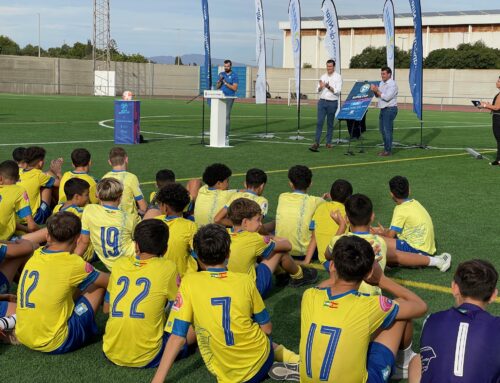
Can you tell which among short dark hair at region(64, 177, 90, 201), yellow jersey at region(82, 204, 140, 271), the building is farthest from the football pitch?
the building

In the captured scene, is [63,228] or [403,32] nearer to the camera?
[63,228]

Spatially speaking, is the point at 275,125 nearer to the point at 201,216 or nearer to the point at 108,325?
the point at 201,216

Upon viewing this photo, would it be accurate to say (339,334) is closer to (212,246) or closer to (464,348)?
(464,348)

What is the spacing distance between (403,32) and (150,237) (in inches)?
3389

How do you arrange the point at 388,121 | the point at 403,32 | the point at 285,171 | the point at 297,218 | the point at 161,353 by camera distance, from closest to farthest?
the point at 161,353 → the point at 297,218 → the point at 285,171 → the point at 388,121 → the point at 403,32

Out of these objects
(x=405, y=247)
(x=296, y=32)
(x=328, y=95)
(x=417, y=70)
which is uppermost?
(x=296, y=32)

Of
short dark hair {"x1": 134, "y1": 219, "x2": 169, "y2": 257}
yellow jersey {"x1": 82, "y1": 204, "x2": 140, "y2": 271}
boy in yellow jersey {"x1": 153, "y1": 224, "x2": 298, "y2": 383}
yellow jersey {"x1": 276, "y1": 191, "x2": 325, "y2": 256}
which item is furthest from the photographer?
yellow jersey {"x1": 276, "y1": 191, "x2": 325, "y2": 256}

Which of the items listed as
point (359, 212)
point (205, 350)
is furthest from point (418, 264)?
point (205, 350)

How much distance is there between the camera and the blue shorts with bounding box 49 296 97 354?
445 centimetres

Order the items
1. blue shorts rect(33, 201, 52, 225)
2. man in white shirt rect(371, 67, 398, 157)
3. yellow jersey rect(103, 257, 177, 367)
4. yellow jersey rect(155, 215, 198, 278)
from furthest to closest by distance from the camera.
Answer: man in white shirt rect(371, 67, 398, 157) < blue shorts rect(33, 201, 52, 225) < yellow jersey rect(155, 215, 198, 278) < yellow jersey rect(103, 257, 177, 367)

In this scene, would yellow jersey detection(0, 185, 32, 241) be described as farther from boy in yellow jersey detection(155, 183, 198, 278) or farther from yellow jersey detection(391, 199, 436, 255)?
yellow jersey detection(391, 199, 436, 255)

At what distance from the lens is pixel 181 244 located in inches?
210

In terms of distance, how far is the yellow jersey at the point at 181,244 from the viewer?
533 centimetres

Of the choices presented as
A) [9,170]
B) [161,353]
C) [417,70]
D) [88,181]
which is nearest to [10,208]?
[9,170]
